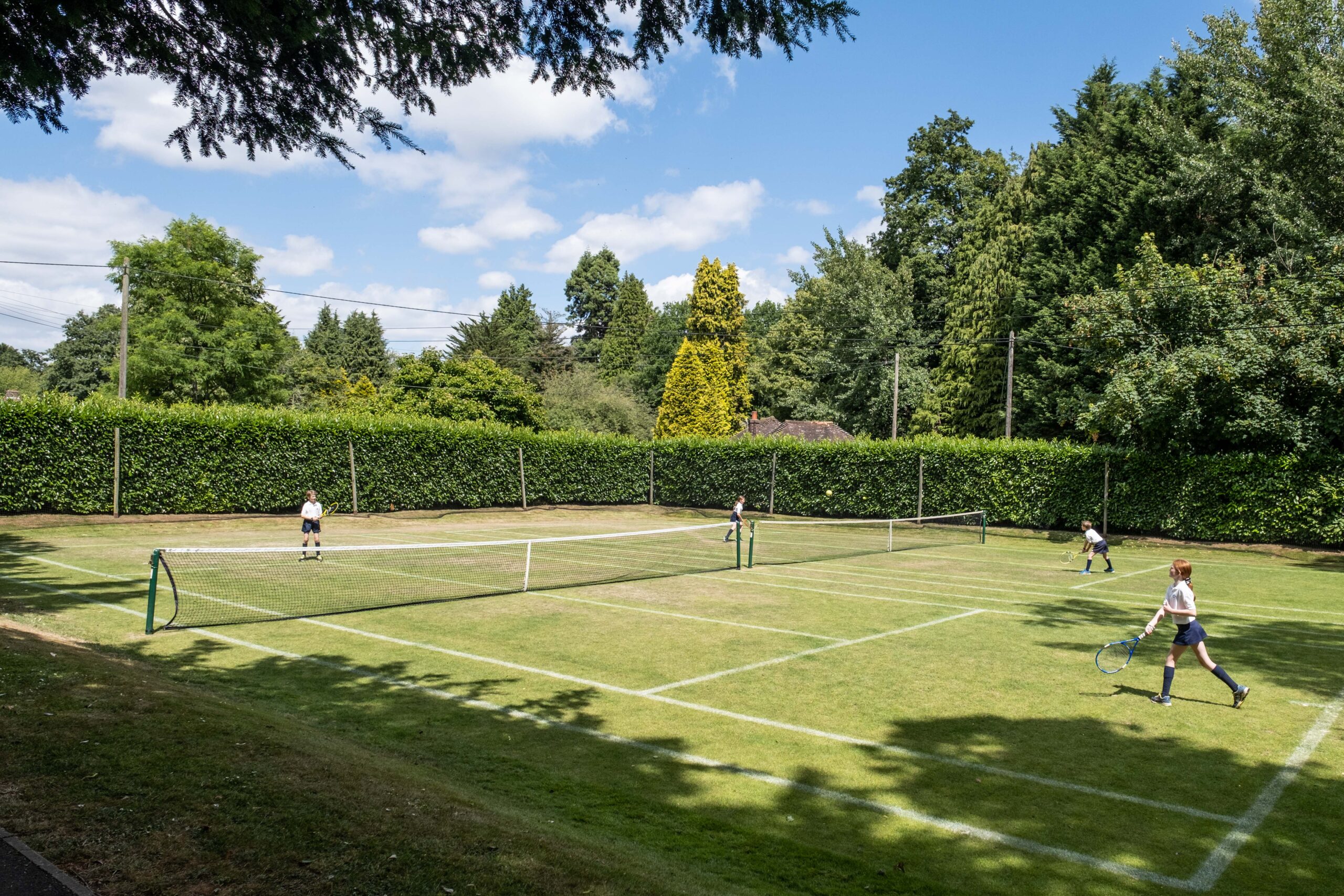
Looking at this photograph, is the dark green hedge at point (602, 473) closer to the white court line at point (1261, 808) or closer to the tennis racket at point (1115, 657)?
the tennis racket at point (1115, 657)

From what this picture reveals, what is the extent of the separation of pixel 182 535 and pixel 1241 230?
4313 centimetres

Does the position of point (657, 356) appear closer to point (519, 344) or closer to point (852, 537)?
point (519, 344)

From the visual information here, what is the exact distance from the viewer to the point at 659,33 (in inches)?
274

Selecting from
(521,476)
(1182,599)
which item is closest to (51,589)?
(1182,599)

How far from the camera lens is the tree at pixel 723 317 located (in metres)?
75.4

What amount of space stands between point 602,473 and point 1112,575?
26.5m

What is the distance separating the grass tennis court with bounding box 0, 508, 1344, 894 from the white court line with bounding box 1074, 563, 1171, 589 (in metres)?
4.87

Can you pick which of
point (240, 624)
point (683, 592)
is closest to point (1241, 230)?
point (683, 592)

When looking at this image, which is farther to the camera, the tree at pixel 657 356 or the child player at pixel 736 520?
the tree at pixel 657 356

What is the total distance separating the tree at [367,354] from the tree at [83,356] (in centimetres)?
1995

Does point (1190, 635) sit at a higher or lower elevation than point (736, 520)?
lower

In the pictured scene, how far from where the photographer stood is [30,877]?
427cm

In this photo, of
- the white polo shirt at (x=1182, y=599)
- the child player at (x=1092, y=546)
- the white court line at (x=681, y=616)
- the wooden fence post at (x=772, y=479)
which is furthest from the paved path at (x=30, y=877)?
the wooden fence post at (x=772, y=479)

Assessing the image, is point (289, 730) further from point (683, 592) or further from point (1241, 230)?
point (1241, 230)
